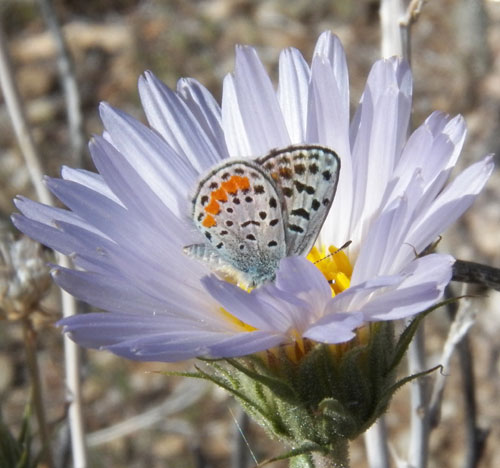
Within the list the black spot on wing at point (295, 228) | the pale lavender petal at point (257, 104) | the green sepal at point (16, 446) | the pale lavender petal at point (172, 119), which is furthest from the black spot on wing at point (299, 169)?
the green sepal at point (16, 446)

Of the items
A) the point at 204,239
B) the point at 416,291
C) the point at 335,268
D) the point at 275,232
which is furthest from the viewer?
the point at 335,268

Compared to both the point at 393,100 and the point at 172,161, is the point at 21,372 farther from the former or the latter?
the point at 393,100

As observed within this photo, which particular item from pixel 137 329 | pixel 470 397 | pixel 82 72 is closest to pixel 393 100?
pixel 137 329

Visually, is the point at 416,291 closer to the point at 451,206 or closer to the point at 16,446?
the point at 451,206

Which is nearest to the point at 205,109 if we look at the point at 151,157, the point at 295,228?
the point at 151,157

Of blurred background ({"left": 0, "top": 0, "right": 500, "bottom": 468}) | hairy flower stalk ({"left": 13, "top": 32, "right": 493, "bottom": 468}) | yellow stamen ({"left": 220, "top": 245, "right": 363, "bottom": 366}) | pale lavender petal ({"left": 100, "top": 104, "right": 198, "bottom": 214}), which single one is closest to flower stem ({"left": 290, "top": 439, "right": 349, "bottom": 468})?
hairy flower stalk ({"left": 13, "top": 32, "right": 493, "bottom": 468})

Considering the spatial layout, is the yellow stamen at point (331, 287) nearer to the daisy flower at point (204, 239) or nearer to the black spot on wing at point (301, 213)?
the daisy flower at point (204, 239)

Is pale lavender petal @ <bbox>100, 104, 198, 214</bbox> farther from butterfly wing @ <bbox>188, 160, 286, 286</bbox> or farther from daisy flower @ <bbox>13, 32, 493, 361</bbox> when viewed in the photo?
butterfly wing @ <bbox>188, 160, 286, 286</bbox>
